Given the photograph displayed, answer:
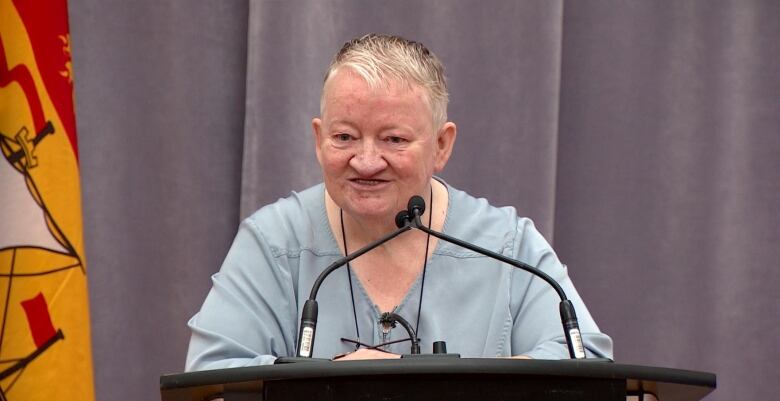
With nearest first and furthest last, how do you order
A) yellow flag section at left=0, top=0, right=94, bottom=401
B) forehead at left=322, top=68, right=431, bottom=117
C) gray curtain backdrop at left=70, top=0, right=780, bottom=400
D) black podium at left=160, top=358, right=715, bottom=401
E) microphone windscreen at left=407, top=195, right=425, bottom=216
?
black podium at left=160, top=358, right=715, bottom=401 < microphone windscreen at left=407, top=195, right=425, bottom=216 < forehead at left=322, top=68, right=431, bottom=117 < yellow flag section at left=0, top=0, right=94, bottom=401 < gray curtain backdrop at left=70, top=0, right=780, bottom=400

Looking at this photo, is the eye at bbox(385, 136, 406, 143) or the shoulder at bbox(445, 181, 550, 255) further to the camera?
the shoulder at bbox(445, 181, 550, 255)

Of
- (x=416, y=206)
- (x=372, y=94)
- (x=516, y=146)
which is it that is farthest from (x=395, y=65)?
(x=516, y=146)

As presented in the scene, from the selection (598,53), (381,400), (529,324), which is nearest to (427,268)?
(529,324)

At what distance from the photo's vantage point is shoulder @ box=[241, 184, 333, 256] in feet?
6.70

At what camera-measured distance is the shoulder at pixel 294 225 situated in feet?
6.70

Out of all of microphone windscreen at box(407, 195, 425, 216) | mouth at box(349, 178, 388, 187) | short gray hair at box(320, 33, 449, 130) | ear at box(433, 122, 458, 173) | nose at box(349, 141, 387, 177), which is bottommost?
microphone windscreen at box(407, 195, 425, 216)

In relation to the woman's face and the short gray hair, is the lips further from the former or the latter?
the short gray hair

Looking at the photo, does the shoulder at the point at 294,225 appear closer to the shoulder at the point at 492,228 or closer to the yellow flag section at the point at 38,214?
the shoulder at the point at 492,228

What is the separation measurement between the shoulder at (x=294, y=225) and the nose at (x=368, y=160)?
0.22 meters

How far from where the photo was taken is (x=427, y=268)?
206 cm

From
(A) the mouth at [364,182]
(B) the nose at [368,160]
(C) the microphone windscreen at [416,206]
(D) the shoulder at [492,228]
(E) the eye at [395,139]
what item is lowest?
(C) the microphone windscreen at [416,206]

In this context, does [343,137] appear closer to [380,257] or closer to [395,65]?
[395,65]

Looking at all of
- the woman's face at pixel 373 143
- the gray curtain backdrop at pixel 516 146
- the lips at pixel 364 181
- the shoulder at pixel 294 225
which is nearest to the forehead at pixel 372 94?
the woman's face at pixel 373 143

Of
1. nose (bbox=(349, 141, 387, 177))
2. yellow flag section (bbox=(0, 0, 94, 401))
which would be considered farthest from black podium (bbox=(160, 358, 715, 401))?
yellow flag section (bbox=(0, 0, 94, 401))
